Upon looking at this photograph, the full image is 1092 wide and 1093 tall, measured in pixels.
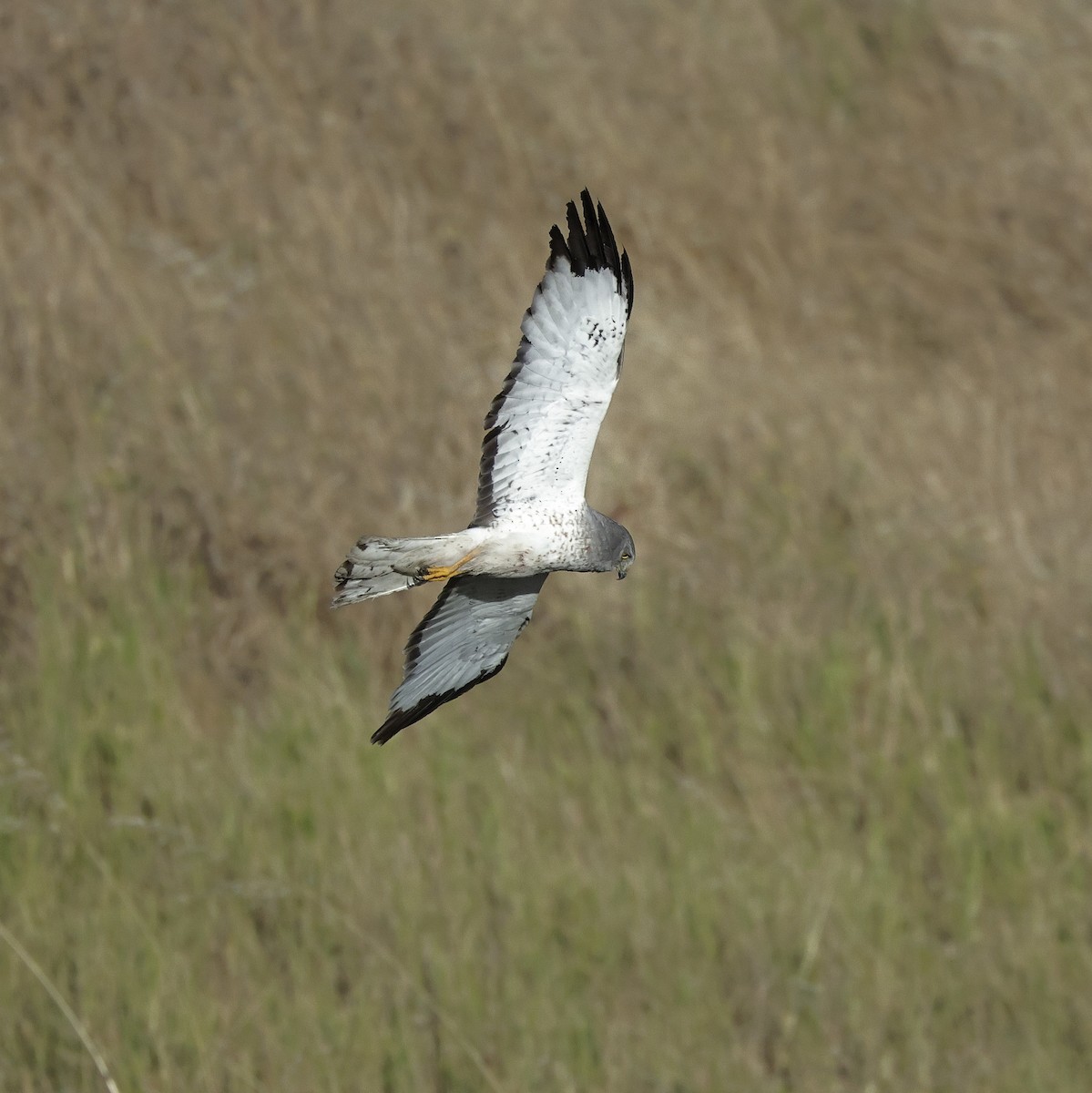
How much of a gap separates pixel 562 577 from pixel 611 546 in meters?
2.86

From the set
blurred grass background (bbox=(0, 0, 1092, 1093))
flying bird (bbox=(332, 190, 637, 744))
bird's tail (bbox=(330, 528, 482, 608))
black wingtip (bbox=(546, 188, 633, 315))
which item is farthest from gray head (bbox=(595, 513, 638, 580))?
blurred grass background (bbox=(0, 0, 1092, 1093))

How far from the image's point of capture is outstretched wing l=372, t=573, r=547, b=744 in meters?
4.15

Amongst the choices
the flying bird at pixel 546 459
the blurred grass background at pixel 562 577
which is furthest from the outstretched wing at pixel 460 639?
the blurred grass background at pixel 562 577

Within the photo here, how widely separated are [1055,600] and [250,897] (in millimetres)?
3240

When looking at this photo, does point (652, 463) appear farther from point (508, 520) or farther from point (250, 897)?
point (508, 520)

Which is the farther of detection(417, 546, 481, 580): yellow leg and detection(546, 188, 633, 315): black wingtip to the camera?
detection(546, 188, 633, 315): black wingtip

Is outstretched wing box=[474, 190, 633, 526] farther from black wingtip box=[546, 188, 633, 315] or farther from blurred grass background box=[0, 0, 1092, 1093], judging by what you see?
blurred grass background box=[0, 0, 1092, 1093]

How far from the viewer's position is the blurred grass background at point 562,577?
5219mm

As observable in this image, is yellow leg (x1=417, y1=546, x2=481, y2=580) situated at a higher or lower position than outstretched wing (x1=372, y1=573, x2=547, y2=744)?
higher

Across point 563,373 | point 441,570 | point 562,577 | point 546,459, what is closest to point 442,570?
point 441,570

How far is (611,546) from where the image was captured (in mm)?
3809

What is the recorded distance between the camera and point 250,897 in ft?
17.3

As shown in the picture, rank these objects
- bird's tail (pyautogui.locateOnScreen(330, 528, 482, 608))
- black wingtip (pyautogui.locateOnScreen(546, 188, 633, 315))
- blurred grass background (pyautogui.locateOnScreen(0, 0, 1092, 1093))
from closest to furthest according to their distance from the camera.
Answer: bird's tail (pyautogui.locateOnScreen(330, 528, 482, 608))
black wingtip (pyautogui.locateOnScreen(546, 188, 633, 315))
blurred grass background (pyautogui.locateOnScreen(0, 0, 1092, 1093))

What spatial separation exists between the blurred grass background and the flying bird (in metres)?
1.38
